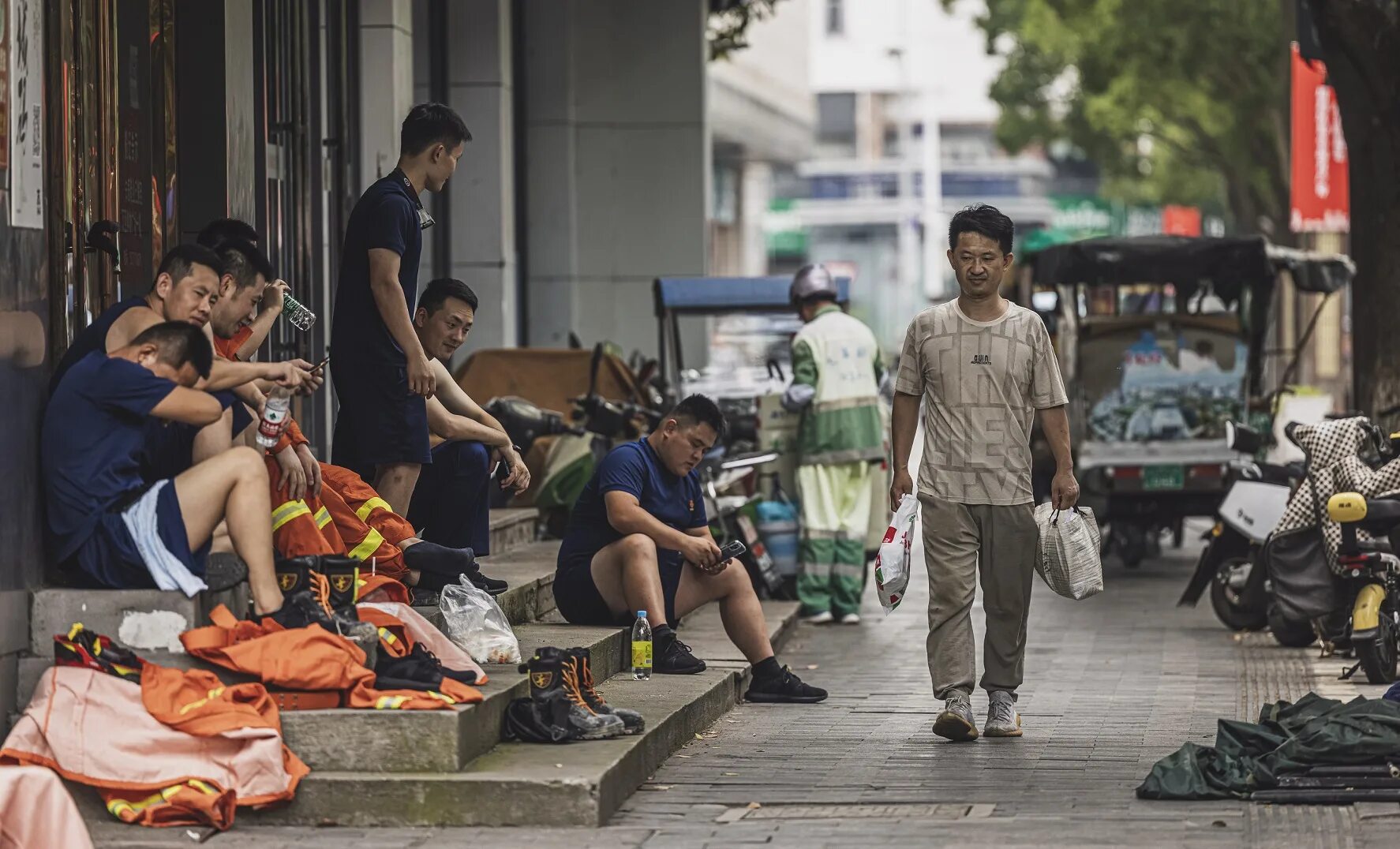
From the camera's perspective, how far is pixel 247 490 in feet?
23.1


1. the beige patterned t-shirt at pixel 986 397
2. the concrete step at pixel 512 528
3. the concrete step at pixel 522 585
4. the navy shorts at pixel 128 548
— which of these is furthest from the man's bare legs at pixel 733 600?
the navy shorts at pixel 128 548

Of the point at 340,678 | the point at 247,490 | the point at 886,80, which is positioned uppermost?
the point at 886,80

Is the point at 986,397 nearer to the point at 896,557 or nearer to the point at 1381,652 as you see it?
the point at 896,557

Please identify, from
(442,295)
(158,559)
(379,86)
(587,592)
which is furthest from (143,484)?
(379,86)

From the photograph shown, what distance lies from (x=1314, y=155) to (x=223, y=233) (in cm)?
1976

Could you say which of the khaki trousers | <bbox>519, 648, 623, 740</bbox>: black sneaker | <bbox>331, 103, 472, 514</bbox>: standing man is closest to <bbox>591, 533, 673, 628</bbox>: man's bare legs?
<bbox>331, 103, 472, 514</bbox>: standing man

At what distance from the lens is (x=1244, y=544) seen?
1292 centimetres

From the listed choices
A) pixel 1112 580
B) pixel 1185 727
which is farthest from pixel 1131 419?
pixel 1185 727

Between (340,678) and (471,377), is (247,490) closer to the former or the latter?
(340,678)

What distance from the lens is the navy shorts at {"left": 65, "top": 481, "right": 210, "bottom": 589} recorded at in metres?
7.05

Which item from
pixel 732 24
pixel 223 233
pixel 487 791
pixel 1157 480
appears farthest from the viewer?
pixel 732 24

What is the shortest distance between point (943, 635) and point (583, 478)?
5211 mm

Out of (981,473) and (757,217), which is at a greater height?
(757,217)

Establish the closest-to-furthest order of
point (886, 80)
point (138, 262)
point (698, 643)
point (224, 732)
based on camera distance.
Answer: point (224, 732)
point (138, 262)
point (698, 643)
point (886, 80)
